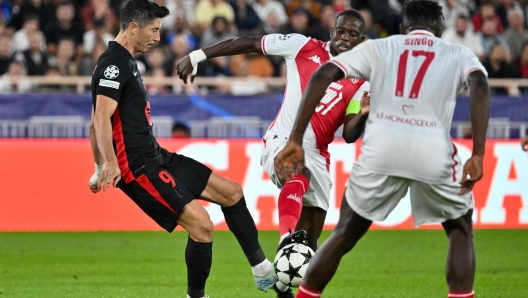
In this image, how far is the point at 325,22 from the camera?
1675 centimetres

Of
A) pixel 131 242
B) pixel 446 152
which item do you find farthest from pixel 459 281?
pixel 131 242

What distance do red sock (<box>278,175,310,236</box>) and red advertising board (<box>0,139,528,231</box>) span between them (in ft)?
18.0

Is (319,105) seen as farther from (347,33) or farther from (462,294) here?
(462,294)

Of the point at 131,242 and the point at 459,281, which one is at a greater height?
the point at 459,281

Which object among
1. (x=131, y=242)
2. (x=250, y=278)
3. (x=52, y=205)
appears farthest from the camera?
(x=52, y=205)

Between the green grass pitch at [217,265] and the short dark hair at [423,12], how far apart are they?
282 cm

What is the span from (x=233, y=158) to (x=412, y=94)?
7395 mm

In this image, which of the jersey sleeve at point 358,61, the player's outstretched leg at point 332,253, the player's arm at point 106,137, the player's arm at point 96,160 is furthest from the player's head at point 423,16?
the player's arm at point 96,160

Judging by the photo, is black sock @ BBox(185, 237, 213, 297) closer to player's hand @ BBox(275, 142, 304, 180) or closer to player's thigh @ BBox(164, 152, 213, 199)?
player's thigh @ BBox(164, 152, 213, 199)

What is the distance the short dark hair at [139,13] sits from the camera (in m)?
6.46

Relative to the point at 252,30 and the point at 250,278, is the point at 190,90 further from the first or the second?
the point at 250,278

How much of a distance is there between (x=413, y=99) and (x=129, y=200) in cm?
741

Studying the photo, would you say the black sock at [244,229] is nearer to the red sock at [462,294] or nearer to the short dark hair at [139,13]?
the short dark hair at [139,13]

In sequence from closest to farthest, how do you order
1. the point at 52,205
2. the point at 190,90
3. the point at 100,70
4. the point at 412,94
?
the point at 412,94 → the point at 100,70 → the point at 52,205 → the point at 190,90
